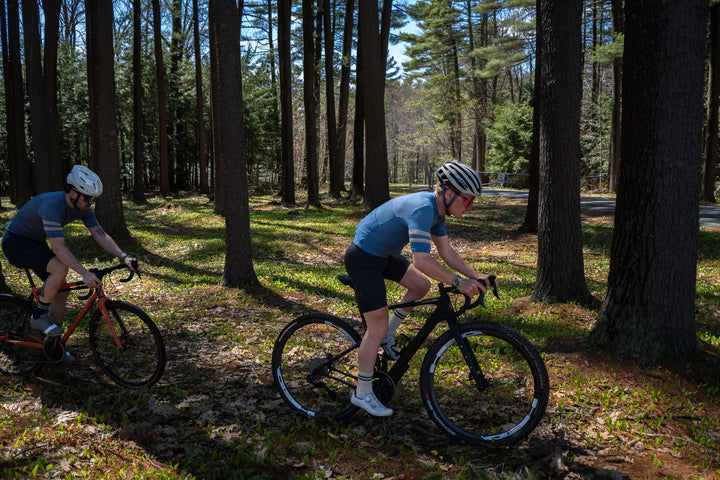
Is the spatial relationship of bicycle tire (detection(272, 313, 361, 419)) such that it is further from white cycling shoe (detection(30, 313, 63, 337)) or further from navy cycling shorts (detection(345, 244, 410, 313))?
white cycling shoe (detection(30, 313, 63, 337))

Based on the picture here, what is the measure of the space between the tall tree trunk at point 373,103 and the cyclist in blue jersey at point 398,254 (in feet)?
39.7

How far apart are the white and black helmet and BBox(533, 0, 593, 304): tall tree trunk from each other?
3650 mm

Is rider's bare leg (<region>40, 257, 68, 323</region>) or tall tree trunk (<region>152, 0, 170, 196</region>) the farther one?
tall tree trunk (<region>152, 0, 170, 196</region>)

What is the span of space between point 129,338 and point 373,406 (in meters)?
2.55

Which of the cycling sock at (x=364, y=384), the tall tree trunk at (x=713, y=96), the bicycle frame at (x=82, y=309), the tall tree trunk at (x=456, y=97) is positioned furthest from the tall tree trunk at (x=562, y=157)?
the tall tree trunk at (x=456, y=97)

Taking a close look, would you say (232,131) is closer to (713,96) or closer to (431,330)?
(431,330)

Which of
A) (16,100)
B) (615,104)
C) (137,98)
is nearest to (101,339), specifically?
(16,100)

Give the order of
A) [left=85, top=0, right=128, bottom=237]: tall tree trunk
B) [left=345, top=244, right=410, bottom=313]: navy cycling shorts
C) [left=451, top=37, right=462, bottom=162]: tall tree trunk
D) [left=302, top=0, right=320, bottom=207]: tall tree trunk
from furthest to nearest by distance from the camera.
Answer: [left=451, top=37, right=462, bottom=162]: tall tree trunk, [left=302, top=0, right=320, bottom=207]: tall tree trunk, [left=85, top=0, right=128, bottom=237]: tall tree trunk, [left=345, top=244, right=410, bottom=313]: navy cycling shorts

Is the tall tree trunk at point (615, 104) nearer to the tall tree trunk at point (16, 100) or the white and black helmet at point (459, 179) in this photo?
the white and black helmet at point (459, 179)

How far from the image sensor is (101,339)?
4781mm

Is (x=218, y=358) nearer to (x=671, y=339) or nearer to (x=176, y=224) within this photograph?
(x=671, y=339)

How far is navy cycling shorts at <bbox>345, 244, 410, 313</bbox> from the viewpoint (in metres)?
3.71

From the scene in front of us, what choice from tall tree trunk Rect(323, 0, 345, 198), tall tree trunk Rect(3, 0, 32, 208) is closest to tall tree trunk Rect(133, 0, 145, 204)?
tall tree trunk Rect(3, 0, 32, 208)

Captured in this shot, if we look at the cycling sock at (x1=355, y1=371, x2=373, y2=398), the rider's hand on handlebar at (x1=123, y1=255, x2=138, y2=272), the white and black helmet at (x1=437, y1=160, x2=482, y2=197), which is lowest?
the cycling sock at (x1=355, y1=371, x2=373, y2=398)
